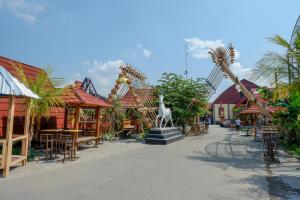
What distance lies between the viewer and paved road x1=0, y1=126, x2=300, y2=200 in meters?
5.17

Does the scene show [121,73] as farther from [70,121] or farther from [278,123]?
[278,123]

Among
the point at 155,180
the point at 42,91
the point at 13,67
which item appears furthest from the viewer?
the point at 13,67

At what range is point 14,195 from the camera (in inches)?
198

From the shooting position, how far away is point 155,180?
6336 millimetres

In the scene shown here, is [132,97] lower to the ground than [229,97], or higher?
lower

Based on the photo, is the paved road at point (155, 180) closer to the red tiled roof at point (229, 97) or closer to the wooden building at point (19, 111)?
the wooden building at point (19, 111)

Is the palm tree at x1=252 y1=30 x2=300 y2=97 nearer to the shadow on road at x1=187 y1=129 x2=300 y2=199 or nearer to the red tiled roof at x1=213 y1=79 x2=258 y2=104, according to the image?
the shadow on road at x1=187 y1=129 x2=300 y2=199

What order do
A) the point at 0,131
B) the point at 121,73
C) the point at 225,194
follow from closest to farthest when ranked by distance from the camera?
the point at 225,194
the point at 0,131
the point at 121,73

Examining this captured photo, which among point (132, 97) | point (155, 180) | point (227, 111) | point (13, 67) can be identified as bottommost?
point (155, 180)

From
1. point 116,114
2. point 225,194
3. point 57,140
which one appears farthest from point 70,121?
point 225,194

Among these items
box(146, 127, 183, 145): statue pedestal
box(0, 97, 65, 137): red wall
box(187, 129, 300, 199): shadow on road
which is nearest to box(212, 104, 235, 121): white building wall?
box(146, 127, 183, 145): statue pedestal

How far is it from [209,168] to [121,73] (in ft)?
35.9

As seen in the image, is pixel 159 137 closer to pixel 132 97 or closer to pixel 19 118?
pixel 132 97

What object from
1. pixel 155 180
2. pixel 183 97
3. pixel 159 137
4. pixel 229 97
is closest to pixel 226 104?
pixel 229 97
